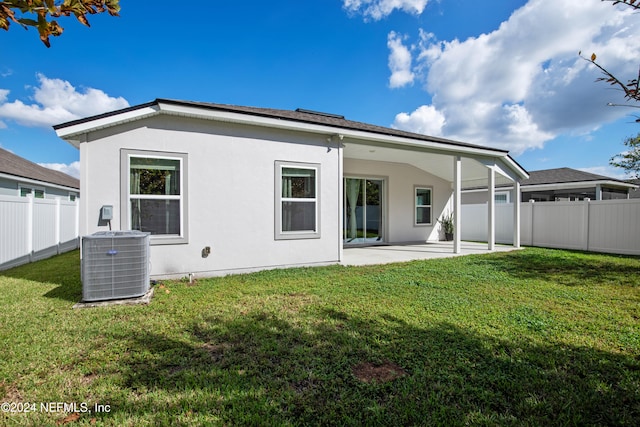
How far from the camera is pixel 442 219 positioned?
43.7ft

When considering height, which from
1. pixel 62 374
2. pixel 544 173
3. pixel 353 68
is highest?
pixel 353 68

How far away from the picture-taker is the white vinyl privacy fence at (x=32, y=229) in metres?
7.17

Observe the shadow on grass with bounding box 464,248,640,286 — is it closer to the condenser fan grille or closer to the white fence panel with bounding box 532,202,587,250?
the white fence panel with bounding box 532,202,587,250

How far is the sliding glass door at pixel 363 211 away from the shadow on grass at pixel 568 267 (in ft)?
13.7

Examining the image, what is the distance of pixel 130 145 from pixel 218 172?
167cm

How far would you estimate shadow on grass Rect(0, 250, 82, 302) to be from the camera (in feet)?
16.4

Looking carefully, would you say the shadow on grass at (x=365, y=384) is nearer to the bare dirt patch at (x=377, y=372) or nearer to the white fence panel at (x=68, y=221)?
the bare dirt patch at (x=377, y=372)

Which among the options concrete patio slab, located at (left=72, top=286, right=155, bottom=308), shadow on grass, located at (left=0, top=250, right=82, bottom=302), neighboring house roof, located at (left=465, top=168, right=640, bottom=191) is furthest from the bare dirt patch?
neighboring house roof, located at (left=465, top=168, right=640, bottom=191)

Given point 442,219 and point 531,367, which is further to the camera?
point 442,219

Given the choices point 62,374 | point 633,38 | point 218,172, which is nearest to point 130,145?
point 218,172

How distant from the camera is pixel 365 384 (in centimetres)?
238

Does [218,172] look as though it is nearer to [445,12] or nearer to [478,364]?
[478,364]

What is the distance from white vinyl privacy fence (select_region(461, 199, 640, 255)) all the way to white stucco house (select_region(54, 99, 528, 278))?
6.50 meters

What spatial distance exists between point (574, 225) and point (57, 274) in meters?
16.2
